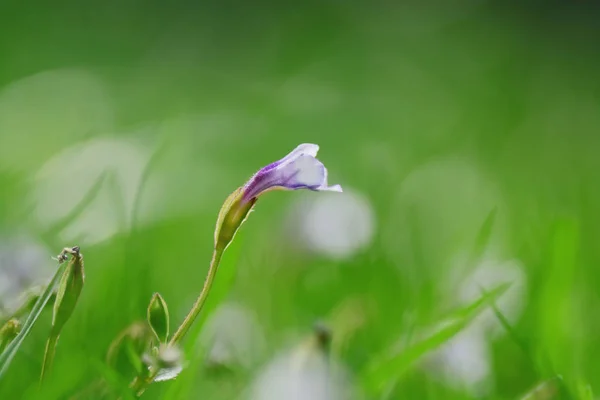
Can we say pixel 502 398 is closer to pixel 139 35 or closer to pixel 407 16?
pixel 139 35

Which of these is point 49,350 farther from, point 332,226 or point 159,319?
point 332,226

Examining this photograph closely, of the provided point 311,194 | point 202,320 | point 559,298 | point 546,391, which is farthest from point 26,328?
point 311,194

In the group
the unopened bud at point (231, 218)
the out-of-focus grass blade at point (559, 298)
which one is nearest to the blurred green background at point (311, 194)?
the out-of-focus grass blade at point (559, 298)

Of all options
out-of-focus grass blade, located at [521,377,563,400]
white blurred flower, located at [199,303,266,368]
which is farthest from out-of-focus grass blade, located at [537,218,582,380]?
white blurred flower, located at [199,303,266,368]

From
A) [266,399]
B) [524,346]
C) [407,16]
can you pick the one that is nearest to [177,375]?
[266,399]

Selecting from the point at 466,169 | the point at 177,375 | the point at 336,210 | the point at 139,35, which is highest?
the point at 139,35
